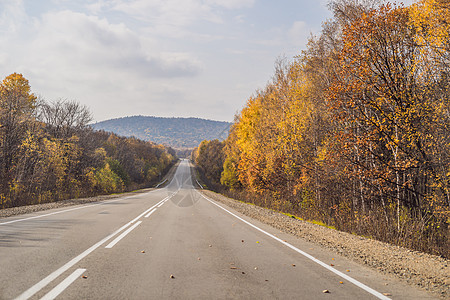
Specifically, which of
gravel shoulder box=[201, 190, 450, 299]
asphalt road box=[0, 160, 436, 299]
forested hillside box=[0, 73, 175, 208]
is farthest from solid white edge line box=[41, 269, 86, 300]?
forested hillside box=[0, 73, 175, 208]

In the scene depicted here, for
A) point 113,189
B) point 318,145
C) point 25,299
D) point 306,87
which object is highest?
point 306,87

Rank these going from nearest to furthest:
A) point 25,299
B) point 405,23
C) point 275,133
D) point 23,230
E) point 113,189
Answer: point 25,299, point 23,230, point 405,23, point 275,133, point 113,189

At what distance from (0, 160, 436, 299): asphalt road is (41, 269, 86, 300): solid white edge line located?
0.01 meters

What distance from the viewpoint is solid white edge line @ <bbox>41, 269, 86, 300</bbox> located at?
11.2 ft

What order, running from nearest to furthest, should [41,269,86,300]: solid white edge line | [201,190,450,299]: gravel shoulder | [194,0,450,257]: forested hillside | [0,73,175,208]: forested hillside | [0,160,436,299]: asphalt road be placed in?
[41,269,86,300]: solid white edge line
[0,160,436,299]: asphalt road
[201,190,450,299]: gravel shoulder
[194,0,450,257]: forested hillside
[0,73,175,208]: forested hillside

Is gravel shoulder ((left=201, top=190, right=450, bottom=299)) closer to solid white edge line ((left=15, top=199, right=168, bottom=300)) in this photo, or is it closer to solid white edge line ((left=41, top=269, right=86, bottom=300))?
solid white edge line ((left=41, top=269, right=86, bottom=300))

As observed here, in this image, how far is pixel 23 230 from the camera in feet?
24.6

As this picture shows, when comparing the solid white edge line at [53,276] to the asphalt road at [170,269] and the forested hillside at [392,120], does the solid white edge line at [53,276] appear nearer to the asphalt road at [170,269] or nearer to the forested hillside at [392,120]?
the asphalt road at [170,269]

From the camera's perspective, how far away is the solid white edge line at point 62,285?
3.42 meters

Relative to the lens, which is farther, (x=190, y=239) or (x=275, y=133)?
(x=275, y=133)

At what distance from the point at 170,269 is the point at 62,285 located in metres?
1.65

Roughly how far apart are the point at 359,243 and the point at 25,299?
25.6 feet

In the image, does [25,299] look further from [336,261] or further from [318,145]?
[318,145]

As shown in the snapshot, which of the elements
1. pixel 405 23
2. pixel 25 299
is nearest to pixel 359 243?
pixel 25 299
